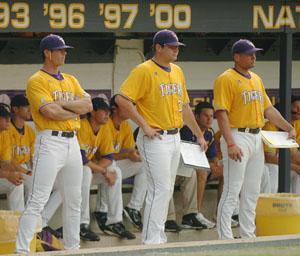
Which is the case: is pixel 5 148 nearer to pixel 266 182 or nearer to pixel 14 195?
pixel 14 195

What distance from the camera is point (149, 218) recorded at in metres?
8.66

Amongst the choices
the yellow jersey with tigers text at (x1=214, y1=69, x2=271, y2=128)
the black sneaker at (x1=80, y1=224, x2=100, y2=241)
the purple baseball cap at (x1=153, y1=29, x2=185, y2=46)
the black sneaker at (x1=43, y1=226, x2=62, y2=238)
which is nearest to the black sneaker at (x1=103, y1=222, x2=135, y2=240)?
the black sneaker at (x1=80, y1=224, x2=100, y2=241)

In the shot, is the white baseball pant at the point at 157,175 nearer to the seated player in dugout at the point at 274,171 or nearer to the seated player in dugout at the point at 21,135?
the seated player in dugout at the point at 21,135

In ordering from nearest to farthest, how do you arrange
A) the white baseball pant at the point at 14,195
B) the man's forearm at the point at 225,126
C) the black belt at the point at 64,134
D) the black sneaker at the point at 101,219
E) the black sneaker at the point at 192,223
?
the black belt at the point at 64,134
the man's forearm at the point at 225,126
the white baseball pant at the point at 14,195
the black sneaker at the point at 101,219
the black sneaker at the point at 192,223

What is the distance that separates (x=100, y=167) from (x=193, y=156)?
1.40 metres

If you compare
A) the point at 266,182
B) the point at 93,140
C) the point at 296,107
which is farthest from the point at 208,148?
the point at 93,140

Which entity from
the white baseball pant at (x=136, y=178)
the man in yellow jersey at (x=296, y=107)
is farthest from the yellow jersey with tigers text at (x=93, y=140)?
the man in yellow jersey at (x=296, y=107)

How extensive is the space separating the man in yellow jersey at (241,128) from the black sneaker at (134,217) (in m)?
1.40

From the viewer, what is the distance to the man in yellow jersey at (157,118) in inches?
338

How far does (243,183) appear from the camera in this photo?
9.46 metres

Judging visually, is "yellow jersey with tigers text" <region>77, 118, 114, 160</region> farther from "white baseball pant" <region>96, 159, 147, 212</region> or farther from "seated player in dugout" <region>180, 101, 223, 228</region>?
"seated player in dugout" <region>180, 101, 223, 228</region>

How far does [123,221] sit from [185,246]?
3.17m

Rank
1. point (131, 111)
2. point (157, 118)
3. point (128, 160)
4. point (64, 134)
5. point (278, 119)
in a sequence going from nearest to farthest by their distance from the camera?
point (64, 134) → point (131, 111) → point (157, 118) → point (278, 119) → point (128, 160)

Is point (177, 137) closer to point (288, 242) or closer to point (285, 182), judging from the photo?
point (288, 242)
